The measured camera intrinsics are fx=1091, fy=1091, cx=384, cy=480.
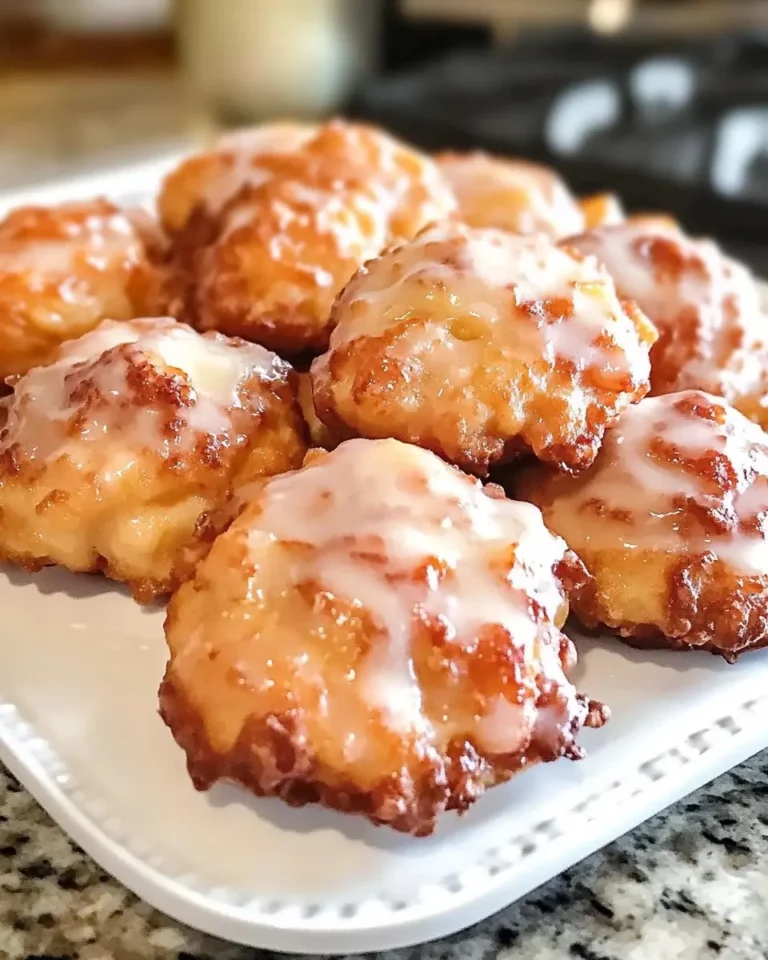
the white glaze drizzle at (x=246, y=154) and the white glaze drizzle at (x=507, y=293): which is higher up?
the white glaze drizzle at (x=507, y=293)

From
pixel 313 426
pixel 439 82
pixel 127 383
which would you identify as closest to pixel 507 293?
pixel 313 426

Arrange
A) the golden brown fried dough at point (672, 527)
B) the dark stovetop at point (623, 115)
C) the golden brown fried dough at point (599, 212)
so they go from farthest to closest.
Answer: the dark stovetop at point (623, 115)
the golden brown fried dough at point (599, 212)
the golden brown fried dough at point (672, 527)

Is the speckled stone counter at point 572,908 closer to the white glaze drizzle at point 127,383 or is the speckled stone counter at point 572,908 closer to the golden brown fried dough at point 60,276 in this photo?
the white glaze drizzle at point 127,383

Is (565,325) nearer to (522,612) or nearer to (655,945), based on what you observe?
(522,612)

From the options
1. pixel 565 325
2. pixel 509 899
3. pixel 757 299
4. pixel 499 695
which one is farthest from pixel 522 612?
pixel 757 299

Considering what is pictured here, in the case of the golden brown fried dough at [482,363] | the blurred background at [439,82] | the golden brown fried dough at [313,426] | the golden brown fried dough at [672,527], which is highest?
the golden brown fried dough at [482,363]

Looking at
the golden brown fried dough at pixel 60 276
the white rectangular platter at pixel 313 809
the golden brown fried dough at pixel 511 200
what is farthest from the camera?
the golden brown fried dough at pixel 511 200

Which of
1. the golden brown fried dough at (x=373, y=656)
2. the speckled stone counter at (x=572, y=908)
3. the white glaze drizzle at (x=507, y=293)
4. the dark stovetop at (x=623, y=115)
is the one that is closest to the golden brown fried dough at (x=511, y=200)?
the white glaze drizzle at (x=507, y=293)
